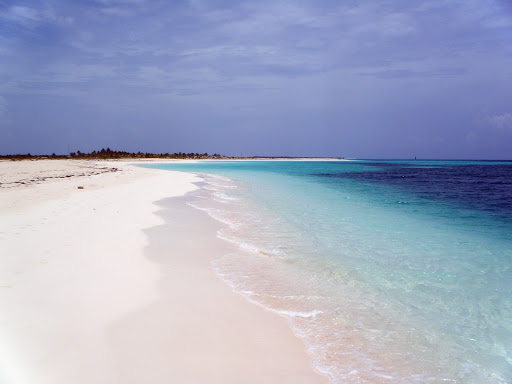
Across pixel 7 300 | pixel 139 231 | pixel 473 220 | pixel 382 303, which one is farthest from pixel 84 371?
pixel 473 220

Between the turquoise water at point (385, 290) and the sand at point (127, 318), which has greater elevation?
the sand at point (127, 318)

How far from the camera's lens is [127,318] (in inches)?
132

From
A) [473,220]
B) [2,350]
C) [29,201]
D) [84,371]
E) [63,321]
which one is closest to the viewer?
[84,371]

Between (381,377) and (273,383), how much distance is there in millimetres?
913

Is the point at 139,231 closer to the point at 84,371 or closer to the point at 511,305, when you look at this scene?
the point at 84,371

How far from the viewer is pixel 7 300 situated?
3551 millimetres

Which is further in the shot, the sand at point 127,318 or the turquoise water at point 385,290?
the turquoise water at point 385,290

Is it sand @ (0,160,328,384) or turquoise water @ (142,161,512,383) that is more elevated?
sand @ (0,160,328,384)

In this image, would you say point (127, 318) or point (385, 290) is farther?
point (385, 290)

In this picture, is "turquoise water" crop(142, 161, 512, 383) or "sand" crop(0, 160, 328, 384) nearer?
"sand" crop(0, 160, 328, 384)

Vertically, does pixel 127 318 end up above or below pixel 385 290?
above

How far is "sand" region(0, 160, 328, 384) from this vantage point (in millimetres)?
2588

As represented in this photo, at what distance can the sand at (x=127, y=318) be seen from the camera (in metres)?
2.59

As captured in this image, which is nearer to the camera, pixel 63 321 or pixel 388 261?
pixel 63 321
